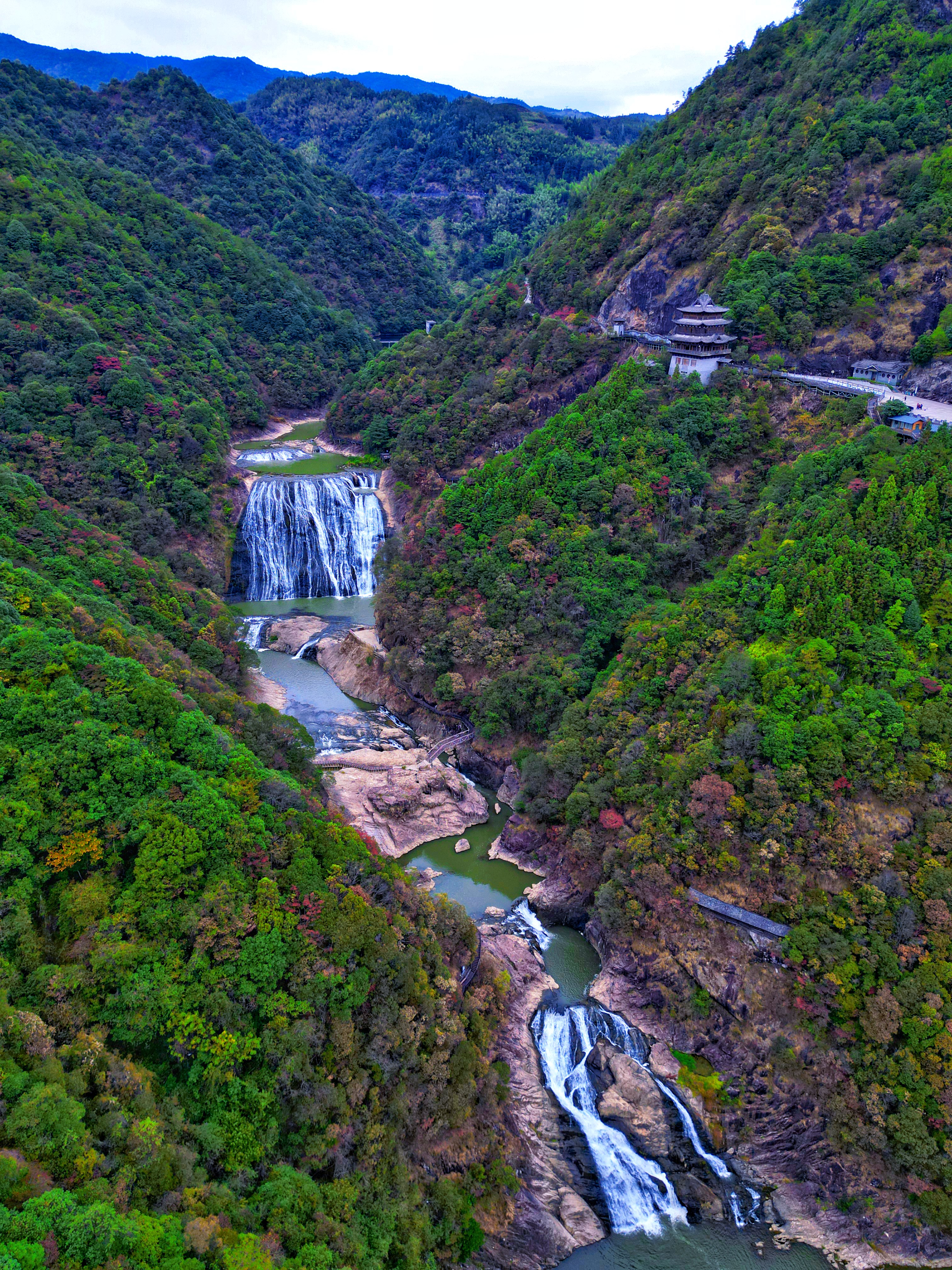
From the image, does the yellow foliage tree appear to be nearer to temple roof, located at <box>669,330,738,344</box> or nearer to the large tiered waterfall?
the large tiered waterfall

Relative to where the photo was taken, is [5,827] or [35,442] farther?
[35,442]

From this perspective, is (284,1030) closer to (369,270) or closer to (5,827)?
(5,827)

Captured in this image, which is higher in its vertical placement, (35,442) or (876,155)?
(876,155)

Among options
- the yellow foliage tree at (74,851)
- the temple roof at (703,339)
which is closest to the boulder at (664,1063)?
the yellow foliage tree at (74,851)

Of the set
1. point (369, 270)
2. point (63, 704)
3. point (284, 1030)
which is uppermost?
point (369, 270)

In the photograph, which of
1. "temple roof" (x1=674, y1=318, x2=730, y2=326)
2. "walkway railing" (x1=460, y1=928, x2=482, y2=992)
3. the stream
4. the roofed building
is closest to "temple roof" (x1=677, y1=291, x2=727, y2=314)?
"temple roof" (x1=674, y1=318, x2=730, y2=326)

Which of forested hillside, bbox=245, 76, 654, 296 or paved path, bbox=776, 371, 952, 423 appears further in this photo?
forested hillside, bbox=245, 76, 654, 296

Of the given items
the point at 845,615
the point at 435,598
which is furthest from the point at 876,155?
the point at 435,598
